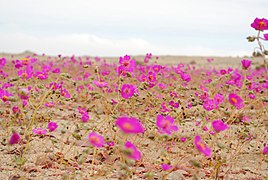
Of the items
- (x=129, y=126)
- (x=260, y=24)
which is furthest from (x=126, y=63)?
(x=129, y=126)

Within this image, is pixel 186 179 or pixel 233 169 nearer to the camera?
pixel 186 179

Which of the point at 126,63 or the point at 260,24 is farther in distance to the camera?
the point at 126,63

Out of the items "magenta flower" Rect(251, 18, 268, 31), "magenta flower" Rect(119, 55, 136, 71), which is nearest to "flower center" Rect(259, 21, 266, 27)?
"magenta flower" Rect(251, 18, 268, 31)

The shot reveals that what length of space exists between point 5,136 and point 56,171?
43.4 inches

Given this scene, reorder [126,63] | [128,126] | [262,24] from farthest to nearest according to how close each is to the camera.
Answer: [126,63], [262,24], [128,126]

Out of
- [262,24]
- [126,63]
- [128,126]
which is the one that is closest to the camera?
[128,126]

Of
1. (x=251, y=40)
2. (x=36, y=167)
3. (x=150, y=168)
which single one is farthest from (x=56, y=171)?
(x=251, y=40)

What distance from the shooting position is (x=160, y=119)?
1.90 metres

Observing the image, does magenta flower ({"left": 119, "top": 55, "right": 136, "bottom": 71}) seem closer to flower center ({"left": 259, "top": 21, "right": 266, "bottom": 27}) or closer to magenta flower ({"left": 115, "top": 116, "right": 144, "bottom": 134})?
flower center ({"left": 259, "top": 21, "right": 266, "bottom": 27})

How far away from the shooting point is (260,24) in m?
2.71

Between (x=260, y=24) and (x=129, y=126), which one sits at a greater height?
(x=260, y=24)

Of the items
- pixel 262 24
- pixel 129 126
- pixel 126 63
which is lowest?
pixel 129 126

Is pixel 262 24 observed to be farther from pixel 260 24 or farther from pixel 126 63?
pixel 126 63

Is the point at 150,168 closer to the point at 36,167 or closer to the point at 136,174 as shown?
the point at 136,174
